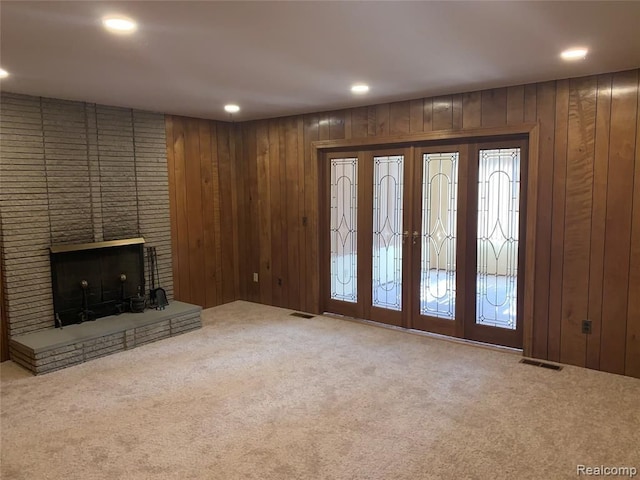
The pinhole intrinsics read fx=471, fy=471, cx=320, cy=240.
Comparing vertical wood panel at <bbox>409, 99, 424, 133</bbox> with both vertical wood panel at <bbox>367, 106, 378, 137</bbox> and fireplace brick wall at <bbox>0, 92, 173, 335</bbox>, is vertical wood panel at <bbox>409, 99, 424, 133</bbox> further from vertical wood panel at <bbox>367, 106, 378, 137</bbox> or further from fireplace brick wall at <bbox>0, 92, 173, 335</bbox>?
fireplace brick wall at <bbox>0, 92, 173, 335</bbox>

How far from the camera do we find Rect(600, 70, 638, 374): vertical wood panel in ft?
11.1

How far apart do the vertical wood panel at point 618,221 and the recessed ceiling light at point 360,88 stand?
1.82 metres

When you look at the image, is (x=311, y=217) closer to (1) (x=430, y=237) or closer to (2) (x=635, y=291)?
(1) (x=430, y=237)

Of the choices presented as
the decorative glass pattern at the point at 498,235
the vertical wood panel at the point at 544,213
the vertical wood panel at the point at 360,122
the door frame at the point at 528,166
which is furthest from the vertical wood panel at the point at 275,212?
the vertical wood panel at the point at 544,213

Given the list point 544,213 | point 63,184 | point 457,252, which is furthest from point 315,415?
point 63,184

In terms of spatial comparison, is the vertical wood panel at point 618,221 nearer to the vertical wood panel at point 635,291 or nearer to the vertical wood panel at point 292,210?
the vertical wood panel at point 635,291

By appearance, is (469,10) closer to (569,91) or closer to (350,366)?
(569,91)

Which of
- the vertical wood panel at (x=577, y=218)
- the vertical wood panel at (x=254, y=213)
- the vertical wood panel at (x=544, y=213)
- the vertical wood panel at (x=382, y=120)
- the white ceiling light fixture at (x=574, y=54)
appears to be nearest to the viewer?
the white ceiling light fixture at (x=574, y=54)

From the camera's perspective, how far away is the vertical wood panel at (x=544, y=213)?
3701mm

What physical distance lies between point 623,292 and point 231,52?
10.6ft

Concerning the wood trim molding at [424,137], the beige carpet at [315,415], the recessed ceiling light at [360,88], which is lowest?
the beige carpet at [315,415]

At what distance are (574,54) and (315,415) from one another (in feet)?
9.17

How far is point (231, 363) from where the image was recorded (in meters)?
3.89

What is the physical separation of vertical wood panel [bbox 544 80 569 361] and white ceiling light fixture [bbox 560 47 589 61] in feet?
2.05
